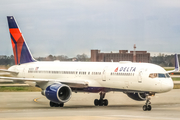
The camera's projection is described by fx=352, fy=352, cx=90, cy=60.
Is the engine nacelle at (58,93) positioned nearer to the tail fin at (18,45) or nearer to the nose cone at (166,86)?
the nose cone at (166,86)

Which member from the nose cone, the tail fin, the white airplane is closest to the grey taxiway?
the nose cone

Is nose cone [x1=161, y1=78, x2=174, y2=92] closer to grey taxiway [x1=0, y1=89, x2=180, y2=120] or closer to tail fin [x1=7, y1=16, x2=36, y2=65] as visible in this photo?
grey taxiway [x1=0, y1=89, x2=180, y2=120]

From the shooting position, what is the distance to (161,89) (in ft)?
88.6

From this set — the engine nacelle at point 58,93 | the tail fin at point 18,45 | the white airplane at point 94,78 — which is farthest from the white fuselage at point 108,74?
the engine nacelle at point 58,93

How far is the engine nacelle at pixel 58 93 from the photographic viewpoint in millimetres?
29531

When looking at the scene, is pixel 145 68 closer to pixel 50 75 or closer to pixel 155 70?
pixel 155 70

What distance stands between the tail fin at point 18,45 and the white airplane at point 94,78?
0.11 m

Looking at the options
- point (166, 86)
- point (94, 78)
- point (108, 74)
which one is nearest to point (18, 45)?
point (94, 78)

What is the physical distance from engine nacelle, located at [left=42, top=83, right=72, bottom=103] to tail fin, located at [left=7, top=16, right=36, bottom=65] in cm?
935

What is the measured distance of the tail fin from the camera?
39.2m

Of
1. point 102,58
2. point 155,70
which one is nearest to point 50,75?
point 155,70

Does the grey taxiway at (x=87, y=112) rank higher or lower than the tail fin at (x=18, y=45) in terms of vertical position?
lower

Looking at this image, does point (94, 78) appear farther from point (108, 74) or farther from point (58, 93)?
point (58, 93)

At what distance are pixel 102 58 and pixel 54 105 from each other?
62.4 metres
